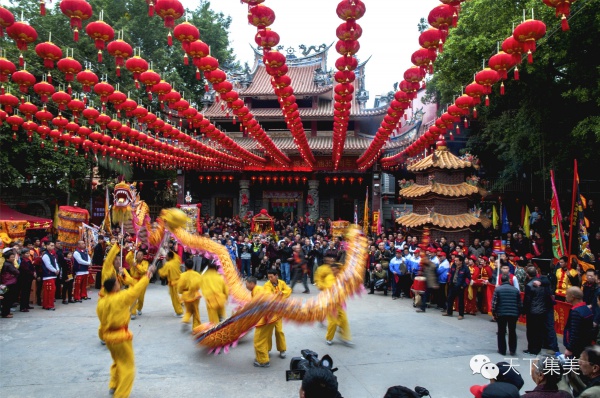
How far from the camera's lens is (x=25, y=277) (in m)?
9.27

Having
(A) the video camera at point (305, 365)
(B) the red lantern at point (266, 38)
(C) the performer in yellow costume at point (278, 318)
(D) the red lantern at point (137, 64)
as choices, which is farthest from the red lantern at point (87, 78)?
(A) the video camera at point (305, 365)

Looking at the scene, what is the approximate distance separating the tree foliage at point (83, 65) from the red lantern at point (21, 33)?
3492mm

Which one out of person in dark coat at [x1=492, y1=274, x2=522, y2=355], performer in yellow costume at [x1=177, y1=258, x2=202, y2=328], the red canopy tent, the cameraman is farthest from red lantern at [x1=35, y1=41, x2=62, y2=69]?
the red canopy tent

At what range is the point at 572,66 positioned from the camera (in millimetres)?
12062

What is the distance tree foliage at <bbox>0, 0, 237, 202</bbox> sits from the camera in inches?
661

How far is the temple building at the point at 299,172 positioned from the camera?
24.2 meters

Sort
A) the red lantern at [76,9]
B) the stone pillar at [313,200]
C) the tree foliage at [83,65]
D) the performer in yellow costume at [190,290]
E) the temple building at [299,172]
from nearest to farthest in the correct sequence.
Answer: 1. the red lantern at [76,9]
2. the performer in yellow costume at [190,290]
3. the tree foliage at [83,65]
4. the temple building at [299,172]
5. the stone pillar at [313,200]

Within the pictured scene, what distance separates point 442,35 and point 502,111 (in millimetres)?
14076

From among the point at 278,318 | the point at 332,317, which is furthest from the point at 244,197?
the point at 278,318

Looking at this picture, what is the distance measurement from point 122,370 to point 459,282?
700cm

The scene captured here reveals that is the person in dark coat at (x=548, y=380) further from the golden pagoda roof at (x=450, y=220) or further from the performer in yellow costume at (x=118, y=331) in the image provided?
the golden pagoda roof at (x=450, y=220)

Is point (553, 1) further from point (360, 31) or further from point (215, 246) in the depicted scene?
point (215, 246)

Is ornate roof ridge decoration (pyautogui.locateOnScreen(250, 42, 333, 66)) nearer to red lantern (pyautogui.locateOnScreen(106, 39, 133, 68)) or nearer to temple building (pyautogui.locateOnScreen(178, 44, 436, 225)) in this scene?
temple building (pyautogui.locateOnScreen(178, 44, 436, 225))

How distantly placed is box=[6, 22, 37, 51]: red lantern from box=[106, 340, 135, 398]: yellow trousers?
4.33 meters
